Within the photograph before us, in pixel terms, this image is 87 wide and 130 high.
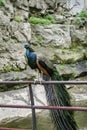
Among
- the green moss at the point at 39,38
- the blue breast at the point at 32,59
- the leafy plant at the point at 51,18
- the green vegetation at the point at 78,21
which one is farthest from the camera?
the green vegetation at the point at 78,21

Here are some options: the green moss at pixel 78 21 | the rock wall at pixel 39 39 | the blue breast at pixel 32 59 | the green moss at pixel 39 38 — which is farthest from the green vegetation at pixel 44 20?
the blue breast at pixel 32 59

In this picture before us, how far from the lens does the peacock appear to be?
302cm

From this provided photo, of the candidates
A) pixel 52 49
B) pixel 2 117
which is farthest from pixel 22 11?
pixel 2 117

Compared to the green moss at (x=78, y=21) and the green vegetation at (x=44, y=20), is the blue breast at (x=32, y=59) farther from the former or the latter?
the green moss at (x=78, y=21)

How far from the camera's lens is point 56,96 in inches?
126

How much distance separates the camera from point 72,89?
348 inches

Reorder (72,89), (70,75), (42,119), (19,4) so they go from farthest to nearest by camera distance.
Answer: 1. (19,4)
2. (70,75)
3. (72,89)
4. (42,119)

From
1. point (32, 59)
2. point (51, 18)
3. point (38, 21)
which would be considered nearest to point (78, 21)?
point (51, 18)

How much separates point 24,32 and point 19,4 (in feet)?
3.61

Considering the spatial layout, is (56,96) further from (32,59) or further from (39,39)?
(39,39)

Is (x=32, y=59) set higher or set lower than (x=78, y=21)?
higher

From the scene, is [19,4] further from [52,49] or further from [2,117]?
[2,117]

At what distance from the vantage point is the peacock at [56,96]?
3.02 meters

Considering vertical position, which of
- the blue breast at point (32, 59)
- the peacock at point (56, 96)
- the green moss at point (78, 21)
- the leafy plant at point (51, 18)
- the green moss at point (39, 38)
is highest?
the blue breast at point (32, 59)
